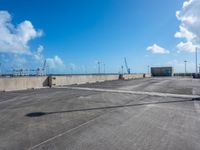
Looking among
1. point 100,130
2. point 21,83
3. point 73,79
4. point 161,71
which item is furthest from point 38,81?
point 161,71

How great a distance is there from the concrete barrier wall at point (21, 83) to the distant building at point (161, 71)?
215 feet

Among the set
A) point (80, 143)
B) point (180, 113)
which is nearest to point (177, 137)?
point (80, 143)

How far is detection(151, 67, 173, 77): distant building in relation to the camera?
259ft

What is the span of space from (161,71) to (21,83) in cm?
7091

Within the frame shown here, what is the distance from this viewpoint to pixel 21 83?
20328mm

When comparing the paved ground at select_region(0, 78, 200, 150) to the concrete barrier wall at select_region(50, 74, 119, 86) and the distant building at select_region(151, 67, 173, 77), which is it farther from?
the distant building at select_region(151, 67, 173, 77)

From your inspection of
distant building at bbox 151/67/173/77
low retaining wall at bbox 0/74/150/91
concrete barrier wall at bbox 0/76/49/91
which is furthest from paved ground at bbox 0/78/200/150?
distant building at bbox 151/67/173/77

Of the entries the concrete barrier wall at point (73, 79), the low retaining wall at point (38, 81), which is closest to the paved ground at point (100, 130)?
the low retaining wall at point (38, 81)

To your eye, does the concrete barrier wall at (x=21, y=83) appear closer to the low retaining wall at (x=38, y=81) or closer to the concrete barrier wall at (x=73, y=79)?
the low retaining wall at (x=38, y=81)

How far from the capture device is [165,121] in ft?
23.5

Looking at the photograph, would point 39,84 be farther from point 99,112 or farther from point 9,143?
point 9,143

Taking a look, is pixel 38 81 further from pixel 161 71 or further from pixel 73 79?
pixel 161 71

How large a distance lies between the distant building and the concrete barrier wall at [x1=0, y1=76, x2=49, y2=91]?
65462 millimetres

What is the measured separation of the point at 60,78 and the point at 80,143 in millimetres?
21489
